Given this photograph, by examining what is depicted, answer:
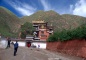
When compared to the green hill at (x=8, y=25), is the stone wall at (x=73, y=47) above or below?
below

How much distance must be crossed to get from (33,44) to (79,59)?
164 feet

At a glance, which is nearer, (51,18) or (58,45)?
(58,45)

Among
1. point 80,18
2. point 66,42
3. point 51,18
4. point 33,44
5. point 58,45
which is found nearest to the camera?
point 66,42

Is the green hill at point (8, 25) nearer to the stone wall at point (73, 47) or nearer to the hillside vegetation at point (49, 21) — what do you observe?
the hillside vegetation at point (49, 21)

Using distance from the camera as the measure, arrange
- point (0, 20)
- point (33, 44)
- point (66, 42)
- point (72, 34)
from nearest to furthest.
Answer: point (72, 34) → point (66, 42) → point (33, 44) → point (0, 20)

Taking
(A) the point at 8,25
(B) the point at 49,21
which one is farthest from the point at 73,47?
(A) the point at 8,25

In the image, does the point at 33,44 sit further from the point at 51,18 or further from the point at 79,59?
the point at 51,18

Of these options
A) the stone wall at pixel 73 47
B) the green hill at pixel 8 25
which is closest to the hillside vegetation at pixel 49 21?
the green hill at pixel 8 25

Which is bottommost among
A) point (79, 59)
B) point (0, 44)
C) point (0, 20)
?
point (79, 59)

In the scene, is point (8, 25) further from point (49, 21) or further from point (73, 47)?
point (73, 47)

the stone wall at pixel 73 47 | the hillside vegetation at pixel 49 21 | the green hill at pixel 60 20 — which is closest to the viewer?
the stone wall at pixel 73 47

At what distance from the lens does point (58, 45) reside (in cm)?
3612

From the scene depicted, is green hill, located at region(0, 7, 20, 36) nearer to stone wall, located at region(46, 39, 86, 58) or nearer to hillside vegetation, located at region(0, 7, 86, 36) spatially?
hillside vegetation, located at region(0, 7, 86, 36)

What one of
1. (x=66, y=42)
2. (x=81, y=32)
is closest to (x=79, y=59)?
(x=81, y=32)
